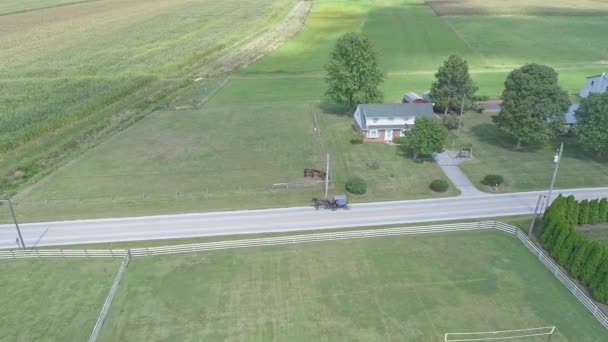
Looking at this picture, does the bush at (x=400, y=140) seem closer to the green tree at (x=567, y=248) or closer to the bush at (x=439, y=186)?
the bush at (x=439, y=186)

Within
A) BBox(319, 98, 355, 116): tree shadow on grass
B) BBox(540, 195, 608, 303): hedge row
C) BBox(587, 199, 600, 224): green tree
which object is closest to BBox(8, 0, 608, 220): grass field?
BBox(319, 98, 355, 116): tree shadow on grass

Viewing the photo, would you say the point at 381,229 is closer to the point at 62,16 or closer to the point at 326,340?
the point at 326,340

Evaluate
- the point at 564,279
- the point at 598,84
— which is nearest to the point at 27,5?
the point at 598,84

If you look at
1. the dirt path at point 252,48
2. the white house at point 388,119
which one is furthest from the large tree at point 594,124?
the dirt path at point 252,48

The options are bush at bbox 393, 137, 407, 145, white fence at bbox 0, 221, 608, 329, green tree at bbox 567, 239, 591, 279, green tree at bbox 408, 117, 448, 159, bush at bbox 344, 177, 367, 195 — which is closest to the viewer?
green tree at bbox 567, 239, 591, 279

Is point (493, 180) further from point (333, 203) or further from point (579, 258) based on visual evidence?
point (333, 203)

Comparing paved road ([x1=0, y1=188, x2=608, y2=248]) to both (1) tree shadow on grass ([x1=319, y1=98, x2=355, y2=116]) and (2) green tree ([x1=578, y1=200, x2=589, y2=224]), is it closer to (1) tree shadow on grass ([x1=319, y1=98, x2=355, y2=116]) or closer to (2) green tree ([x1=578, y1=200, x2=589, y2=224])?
(2) green tree ([x1=578, y1=200, x2=589, y2=224])

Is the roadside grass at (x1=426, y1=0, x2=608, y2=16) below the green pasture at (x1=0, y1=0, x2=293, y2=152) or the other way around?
the other way around
